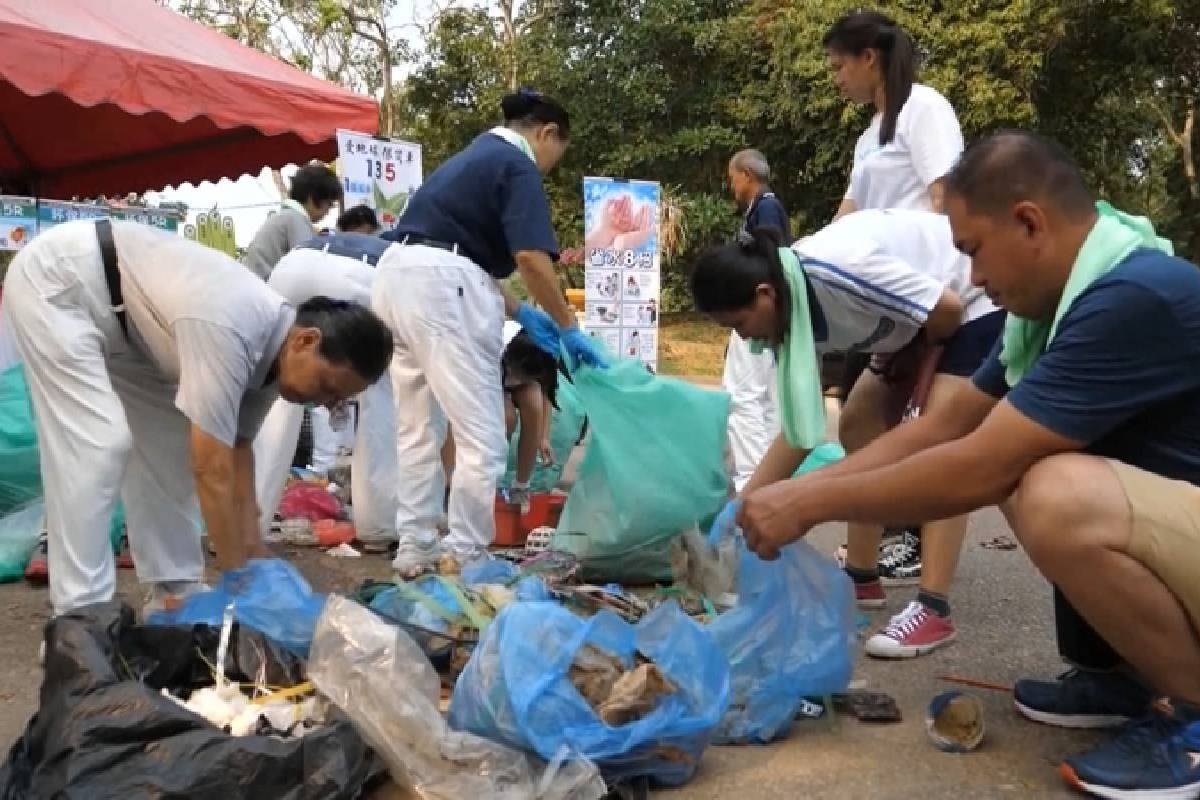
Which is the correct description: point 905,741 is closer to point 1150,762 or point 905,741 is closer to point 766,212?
point 1150,762

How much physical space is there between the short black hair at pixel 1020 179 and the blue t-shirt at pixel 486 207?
1.71 metres

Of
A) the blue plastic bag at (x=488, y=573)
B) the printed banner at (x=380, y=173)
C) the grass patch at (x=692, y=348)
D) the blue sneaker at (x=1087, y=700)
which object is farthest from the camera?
the grass patch at (x=692, y=348)

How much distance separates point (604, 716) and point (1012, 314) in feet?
3.62

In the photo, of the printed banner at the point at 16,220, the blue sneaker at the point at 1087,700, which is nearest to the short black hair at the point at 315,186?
the printed banner at the point at 16,220

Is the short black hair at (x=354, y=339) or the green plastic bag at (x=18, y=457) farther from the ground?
the short black hair at (x=354, y=339)

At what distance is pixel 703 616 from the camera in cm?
294

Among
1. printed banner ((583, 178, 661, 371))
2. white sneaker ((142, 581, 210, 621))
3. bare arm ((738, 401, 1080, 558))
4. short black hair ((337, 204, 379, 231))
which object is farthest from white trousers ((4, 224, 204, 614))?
printed banner ((583, 178, 661, 371))

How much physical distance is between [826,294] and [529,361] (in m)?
2.20

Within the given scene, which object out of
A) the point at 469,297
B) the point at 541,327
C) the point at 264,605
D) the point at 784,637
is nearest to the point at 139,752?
the point at 264,605

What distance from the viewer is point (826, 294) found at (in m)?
2.67

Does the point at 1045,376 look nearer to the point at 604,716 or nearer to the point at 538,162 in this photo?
the point at 604,716

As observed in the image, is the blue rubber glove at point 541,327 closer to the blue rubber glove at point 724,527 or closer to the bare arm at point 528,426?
the bare arm at point 528,426

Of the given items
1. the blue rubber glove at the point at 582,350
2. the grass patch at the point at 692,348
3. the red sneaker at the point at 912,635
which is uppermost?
the blue rubber glove at the point at 582,350

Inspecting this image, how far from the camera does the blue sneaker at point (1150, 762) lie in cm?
188
